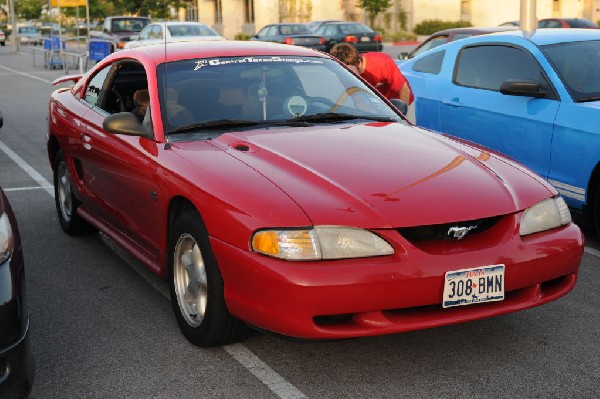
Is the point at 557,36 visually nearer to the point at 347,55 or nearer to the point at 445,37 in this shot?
the point at 347,55

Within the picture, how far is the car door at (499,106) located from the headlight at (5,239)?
14.2ft

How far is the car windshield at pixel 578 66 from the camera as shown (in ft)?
22.6

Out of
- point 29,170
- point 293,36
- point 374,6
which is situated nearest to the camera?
point 29,170

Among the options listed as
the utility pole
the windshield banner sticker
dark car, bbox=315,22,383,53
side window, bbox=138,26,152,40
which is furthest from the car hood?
dark car, bbox=315,22,383,53

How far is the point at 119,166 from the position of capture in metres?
5.50

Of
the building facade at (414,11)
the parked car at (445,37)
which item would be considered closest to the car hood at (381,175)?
the parked car at (445,37)

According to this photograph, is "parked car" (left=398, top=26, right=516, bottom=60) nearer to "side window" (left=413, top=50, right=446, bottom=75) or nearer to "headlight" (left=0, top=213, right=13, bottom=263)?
"side window" (left=413, top=50, right=446, bottom=75)

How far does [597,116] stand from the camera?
6426 millimetres

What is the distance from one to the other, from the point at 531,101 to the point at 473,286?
3.44 m

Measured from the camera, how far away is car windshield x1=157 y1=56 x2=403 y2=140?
5.26 m

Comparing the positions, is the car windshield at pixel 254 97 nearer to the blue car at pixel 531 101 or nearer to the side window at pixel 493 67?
the blue car at pixel 531 101

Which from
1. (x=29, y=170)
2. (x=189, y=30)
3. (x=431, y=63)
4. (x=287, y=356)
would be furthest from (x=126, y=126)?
(x=189, y=30)

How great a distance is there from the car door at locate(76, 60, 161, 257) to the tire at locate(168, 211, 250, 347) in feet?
1.14

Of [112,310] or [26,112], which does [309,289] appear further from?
[26,112]
